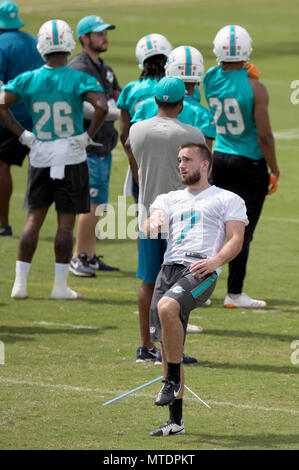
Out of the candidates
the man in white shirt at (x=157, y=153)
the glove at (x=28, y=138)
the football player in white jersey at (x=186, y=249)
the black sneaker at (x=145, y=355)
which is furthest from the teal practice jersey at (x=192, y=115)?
the glove at (x=28, y=138)

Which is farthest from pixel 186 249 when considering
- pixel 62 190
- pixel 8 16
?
pixel 8 16

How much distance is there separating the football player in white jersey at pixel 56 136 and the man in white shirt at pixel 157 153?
1904 mm

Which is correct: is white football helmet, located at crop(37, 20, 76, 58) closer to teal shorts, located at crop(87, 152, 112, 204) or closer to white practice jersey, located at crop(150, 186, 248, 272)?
teal shorts, located at crop(87, 152, 112, 204)

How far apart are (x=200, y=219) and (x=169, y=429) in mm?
1166

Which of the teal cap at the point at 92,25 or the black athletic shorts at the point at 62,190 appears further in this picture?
the teal cap at the point at 92,25

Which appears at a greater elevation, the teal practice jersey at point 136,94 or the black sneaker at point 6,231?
the teal practice jersey at point 136,94

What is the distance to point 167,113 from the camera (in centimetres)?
719

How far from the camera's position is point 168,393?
19.2 ft

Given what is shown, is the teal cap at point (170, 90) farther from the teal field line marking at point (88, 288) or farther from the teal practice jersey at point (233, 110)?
the teal field line marking at point (88, 288)

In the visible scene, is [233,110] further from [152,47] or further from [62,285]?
[62,285]

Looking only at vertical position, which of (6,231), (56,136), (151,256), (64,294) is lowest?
(6,231)

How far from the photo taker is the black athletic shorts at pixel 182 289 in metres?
5.96

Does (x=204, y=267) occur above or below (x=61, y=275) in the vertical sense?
above

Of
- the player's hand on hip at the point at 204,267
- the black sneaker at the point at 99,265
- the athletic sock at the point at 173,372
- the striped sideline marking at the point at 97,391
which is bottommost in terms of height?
the black sneaker at the point at 99,265
